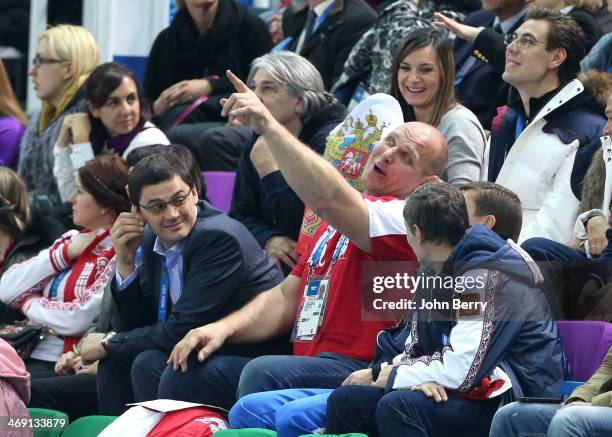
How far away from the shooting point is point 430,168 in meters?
5.74

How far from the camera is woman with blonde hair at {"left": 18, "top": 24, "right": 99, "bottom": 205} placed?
864 centimetres

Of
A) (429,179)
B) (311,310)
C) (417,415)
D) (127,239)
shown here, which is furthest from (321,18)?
Result: (417,415)

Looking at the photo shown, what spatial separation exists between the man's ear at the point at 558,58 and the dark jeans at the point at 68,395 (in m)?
2.53

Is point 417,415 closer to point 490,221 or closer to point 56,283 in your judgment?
point 490,221

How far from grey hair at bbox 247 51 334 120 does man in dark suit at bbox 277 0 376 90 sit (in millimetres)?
1160

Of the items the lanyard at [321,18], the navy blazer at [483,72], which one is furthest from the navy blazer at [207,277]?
the lanyard at [321,18]

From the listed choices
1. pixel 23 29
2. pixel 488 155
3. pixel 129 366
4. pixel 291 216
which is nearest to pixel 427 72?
pixel 488 155

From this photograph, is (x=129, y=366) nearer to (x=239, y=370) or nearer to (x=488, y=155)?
(x=239, y=370)

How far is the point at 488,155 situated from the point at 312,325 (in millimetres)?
1528

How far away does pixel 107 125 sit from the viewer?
8188mm

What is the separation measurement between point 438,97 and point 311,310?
1542 mm

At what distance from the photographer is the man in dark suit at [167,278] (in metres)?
6.06

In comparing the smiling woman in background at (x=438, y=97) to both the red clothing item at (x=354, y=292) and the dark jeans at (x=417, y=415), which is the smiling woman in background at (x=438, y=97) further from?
the dark jeans at (x=417, y=415)

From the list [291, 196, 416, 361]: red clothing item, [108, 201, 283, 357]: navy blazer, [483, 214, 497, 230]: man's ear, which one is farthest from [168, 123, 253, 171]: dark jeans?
[483, 214, 497, 230]: man's ear
